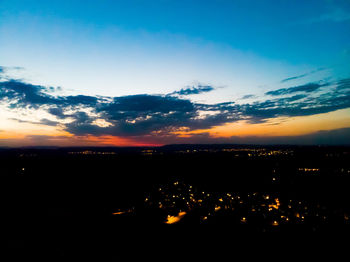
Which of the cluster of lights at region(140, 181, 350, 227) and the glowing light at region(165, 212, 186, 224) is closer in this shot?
the glowing light at region(165, 212, 186, 224)

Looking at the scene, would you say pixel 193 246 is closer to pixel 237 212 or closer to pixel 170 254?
pixel 170 254

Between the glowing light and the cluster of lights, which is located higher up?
the glowing light

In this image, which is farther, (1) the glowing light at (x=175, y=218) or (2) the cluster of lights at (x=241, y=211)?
(2) the cluster of lights at (x=241, y=211)

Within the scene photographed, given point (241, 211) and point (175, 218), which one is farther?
point (241, 211)

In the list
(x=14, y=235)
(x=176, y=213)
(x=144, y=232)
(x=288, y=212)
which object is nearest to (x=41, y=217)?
(x=14, y=235)

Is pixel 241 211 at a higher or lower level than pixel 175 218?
lower

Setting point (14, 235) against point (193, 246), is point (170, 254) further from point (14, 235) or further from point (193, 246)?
point (14, 235)

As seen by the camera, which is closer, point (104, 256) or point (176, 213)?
point (104, 256)

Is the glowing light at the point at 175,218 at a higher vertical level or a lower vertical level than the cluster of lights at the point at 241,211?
higher

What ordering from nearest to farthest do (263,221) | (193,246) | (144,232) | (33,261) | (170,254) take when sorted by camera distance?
(33,261) < (170,254) < (193,246) < (144,232) < (263,221)

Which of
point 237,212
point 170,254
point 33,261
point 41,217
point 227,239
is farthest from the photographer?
point 237,212
